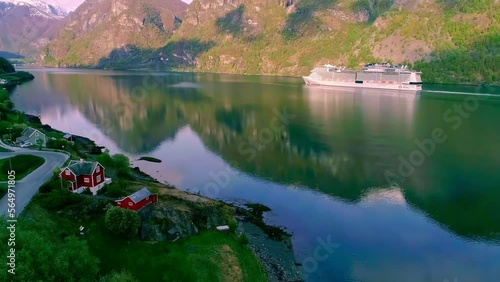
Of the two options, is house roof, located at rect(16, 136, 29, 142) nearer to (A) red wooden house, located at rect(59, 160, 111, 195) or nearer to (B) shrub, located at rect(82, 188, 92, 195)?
(A) red wooden house, located at rect(59, 160, 111, 195)

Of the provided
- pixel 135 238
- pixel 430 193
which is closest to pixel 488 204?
pixel 430 193

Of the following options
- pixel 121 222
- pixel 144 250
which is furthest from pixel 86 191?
pixel 144 250

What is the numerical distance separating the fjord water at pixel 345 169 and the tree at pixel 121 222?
15.9m

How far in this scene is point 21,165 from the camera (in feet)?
145

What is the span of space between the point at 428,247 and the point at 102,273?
31.8 metres

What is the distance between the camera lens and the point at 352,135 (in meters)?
82.2

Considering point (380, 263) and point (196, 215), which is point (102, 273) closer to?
point (196, 215)

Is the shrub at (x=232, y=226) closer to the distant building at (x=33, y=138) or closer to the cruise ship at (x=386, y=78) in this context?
the distant building at (x=33, y=138)

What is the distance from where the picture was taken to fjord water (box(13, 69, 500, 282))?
1478 inches

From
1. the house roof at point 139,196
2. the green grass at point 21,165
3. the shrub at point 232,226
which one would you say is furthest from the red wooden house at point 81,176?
the shrub at point 232,226

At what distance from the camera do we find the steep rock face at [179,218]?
112 ft

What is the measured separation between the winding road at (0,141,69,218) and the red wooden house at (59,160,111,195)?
352 centimetres

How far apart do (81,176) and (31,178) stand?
7.56 meters

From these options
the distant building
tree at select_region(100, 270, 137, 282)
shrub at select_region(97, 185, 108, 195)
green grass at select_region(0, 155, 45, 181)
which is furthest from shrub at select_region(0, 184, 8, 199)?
the distant building
